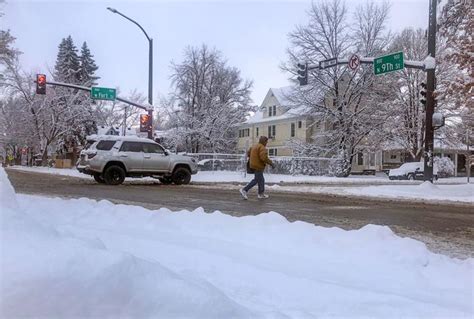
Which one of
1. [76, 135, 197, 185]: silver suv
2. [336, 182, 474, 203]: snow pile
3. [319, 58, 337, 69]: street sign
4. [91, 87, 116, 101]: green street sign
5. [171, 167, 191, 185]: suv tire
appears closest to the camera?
[336, 182, 474, 203]: snow pile

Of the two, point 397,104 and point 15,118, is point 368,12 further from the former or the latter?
point 15,118

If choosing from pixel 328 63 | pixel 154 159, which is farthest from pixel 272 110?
pixel 154 159

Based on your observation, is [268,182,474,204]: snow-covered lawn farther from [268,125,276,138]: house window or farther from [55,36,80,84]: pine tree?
[55,36,80,84]: pine tree

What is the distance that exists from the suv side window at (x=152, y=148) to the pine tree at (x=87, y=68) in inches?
1727

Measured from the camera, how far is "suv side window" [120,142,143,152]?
18.4 metres

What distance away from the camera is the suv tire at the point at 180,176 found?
1955cm

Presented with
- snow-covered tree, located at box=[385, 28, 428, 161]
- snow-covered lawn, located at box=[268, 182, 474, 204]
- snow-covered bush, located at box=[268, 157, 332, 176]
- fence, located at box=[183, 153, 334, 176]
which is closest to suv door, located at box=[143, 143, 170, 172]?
snow-covered lawn, located at box=[268, 182, 474, 204]

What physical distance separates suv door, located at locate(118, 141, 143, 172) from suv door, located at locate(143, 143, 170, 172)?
21cm

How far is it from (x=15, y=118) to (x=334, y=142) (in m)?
40.8

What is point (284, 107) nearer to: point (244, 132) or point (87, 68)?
point (244, 132)

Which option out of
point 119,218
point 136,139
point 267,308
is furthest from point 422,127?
point 267,308

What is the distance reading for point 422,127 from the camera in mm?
35219

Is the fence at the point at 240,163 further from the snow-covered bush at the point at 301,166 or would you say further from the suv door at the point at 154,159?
the suv door at the point at 154,159

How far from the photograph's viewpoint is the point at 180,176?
1972 cm
